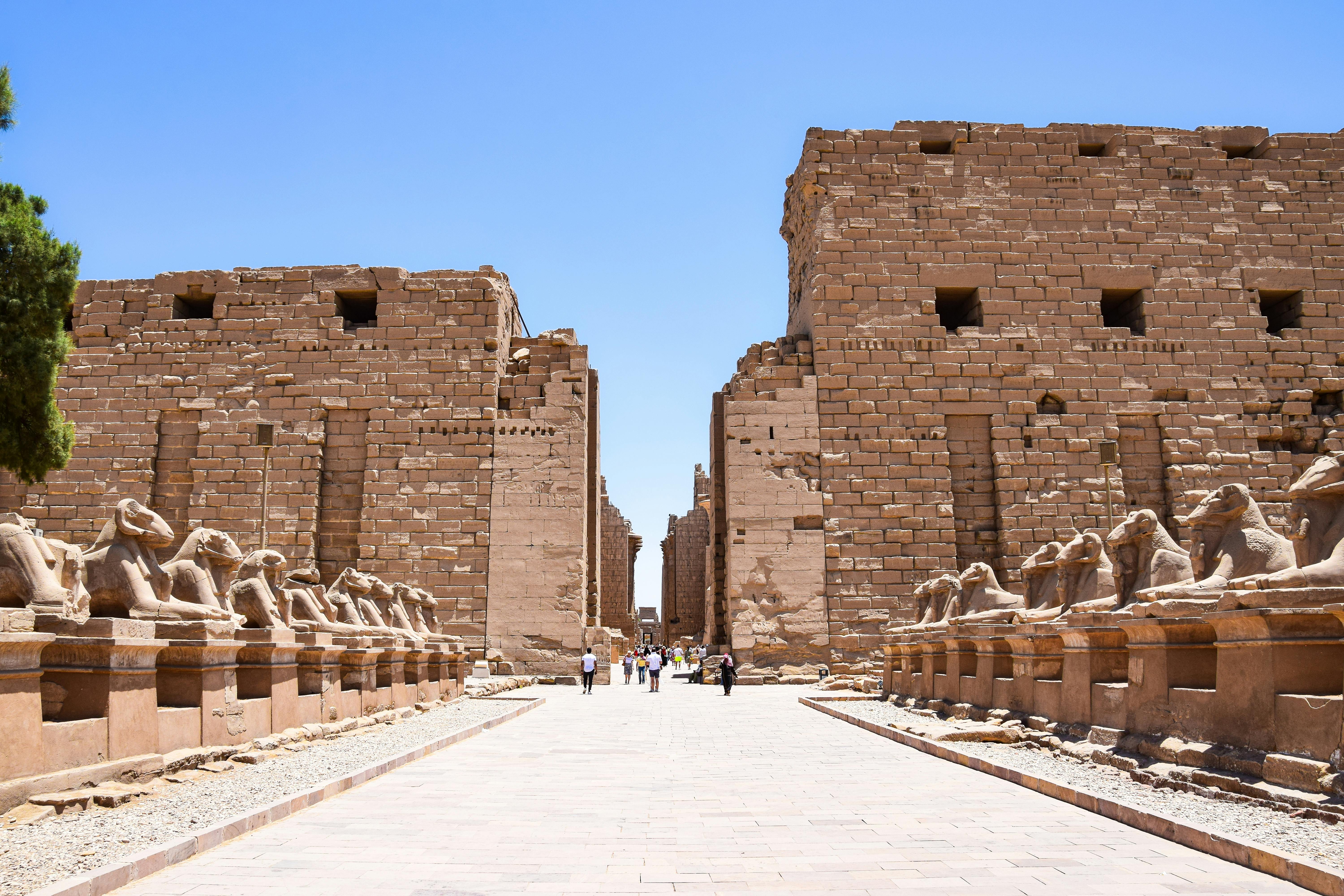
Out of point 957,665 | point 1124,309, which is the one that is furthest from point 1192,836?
point 1124,309

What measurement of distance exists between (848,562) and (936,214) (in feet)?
23.6

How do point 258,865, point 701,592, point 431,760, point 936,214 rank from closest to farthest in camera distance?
point 258,865 → point 431,760 → point 936,214 → point 701,592

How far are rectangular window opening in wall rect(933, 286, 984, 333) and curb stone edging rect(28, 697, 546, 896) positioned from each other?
1527 cm

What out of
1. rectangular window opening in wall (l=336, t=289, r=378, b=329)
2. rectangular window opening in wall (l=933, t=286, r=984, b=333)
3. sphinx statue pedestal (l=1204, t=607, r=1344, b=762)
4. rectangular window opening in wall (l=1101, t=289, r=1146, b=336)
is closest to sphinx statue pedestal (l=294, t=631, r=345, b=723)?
sphinx statue pedestal (l=1204, t=607, r=1344, b=762)

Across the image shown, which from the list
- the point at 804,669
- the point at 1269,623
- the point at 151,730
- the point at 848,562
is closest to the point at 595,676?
the point at 804,669

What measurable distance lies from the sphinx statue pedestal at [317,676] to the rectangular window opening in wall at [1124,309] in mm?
16046

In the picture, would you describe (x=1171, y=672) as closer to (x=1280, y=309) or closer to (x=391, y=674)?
(x=391, y=674)

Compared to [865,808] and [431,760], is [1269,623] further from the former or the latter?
[431,760]

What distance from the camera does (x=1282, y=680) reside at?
5488mm

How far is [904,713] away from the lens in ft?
39.2

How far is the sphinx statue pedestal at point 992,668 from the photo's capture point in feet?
32.3

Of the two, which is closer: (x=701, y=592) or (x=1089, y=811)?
(x=1089, y=811)

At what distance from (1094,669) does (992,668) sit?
2347 mm

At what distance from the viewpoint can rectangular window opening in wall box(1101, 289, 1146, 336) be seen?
65.3ft
